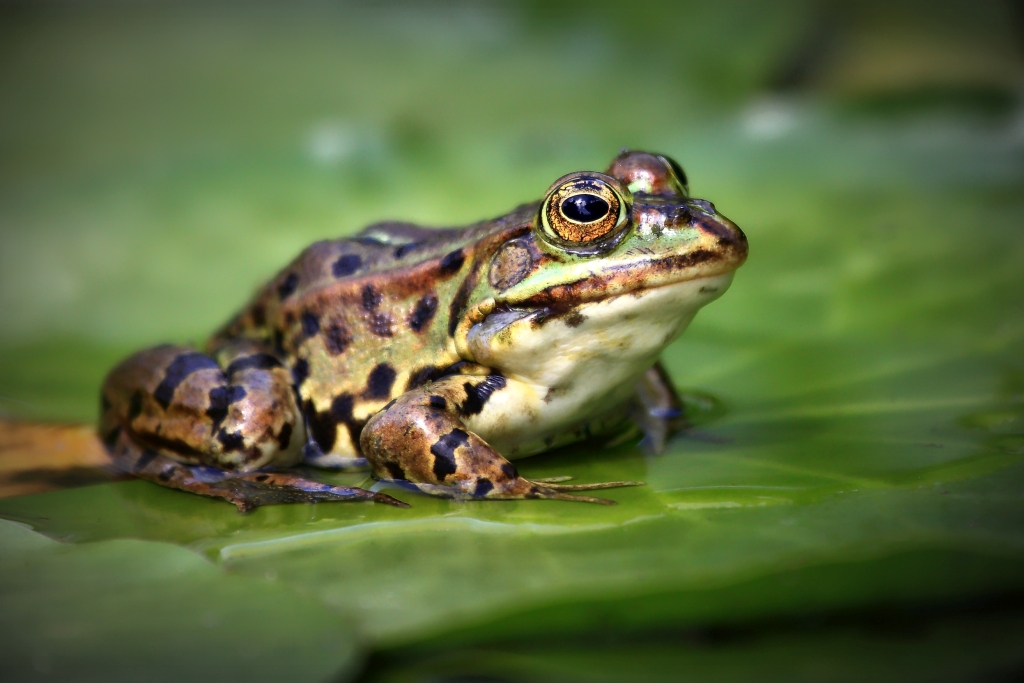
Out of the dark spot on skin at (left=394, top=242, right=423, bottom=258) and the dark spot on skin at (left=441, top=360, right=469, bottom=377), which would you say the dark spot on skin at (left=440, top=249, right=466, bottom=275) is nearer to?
the dark spot on skin at (left=394, top=242, right=423, bottom=258)

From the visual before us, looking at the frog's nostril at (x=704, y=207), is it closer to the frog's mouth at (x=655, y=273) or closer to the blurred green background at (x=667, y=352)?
the frog's mouth at (x=655, y=273)

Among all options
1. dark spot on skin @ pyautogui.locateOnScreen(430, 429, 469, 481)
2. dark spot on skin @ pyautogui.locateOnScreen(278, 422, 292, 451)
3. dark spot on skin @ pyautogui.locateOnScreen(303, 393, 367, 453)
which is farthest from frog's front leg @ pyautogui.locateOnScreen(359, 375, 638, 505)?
dark spot on skin @ pyautogui.locateOnScreen(278, 422, 292, 451)

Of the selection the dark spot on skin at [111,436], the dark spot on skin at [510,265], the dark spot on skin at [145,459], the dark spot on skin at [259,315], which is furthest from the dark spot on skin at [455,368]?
the dark spot on skin at [111,436]

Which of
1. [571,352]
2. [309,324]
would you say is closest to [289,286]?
[309,324]

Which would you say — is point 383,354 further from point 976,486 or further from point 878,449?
point 976,486

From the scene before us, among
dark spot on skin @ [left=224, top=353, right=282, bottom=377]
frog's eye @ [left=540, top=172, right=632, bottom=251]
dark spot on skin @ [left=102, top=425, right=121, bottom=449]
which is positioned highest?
frog's eye @ [left=540, top=172, right=632, bottom=251]

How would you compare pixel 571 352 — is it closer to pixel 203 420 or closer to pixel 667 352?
pixel 667 352
